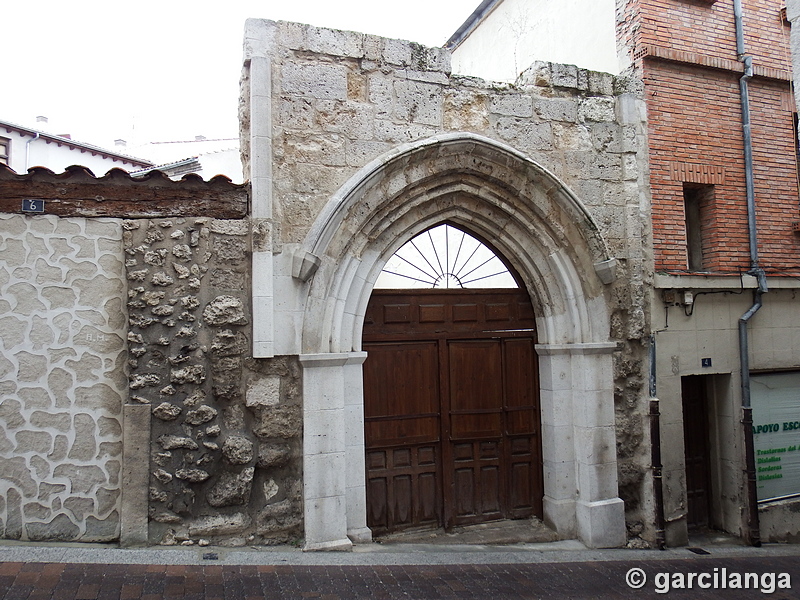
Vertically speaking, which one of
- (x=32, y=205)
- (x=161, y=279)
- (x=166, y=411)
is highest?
(x=32, y=205)

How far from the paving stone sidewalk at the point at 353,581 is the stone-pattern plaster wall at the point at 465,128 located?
3.67 feet

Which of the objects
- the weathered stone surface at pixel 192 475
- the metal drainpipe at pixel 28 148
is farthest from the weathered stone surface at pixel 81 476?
the metal drainpipe at pixel 28 148

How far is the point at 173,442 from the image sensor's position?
15.4ft

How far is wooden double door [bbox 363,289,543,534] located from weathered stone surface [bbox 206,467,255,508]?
1.11 meters

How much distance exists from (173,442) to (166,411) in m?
0.24

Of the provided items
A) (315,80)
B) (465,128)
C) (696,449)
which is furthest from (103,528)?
(696,449)

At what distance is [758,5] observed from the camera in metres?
6.97

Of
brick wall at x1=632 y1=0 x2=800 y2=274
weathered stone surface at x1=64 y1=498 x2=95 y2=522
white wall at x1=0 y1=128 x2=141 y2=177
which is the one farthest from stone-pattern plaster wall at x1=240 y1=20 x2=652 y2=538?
white wall at x1=0 y1=128 x2=141 y2=177

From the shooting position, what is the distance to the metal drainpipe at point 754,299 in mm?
6348

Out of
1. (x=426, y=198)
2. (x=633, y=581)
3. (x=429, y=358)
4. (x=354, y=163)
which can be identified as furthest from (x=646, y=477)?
(x=354, y=163)

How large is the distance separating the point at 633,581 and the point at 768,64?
5.61 meters

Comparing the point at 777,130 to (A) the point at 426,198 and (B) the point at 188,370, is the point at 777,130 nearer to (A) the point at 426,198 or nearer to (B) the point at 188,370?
(A) the point at 426,198

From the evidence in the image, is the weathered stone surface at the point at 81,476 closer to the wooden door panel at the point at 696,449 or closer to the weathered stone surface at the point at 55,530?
the weathered stone surface at the point at 55,530

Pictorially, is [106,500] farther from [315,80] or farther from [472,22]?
[472,22]
